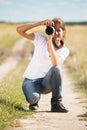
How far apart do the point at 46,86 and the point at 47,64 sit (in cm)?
38

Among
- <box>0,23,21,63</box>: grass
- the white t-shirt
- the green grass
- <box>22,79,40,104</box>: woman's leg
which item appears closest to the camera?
the green grass

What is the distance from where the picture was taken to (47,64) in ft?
34.1

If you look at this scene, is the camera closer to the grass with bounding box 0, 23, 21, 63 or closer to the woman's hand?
the woman's hand

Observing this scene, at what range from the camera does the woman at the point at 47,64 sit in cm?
1020

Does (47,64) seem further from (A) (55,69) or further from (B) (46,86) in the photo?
(B) (46,86)

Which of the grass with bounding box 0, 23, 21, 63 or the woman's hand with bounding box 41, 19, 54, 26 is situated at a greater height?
the woman's hand with bounding box 41, 19, 54, 26

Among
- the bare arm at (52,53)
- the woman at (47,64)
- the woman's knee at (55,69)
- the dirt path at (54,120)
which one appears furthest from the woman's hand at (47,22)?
the dirt path at (54,120)

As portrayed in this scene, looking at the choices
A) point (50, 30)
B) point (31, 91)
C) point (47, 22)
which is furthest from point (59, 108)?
point (47, 22)

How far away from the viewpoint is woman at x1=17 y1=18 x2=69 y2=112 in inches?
401

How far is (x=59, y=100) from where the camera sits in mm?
10414

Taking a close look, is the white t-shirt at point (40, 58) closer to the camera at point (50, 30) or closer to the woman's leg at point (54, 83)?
the woman's leg at point (54, 83)

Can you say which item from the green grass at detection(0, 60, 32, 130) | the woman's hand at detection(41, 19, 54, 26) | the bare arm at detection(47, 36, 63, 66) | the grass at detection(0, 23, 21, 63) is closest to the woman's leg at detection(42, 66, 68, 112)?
the bare arm at detection(47, 36, 63, 66)

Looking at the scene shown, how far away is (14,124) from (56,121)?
0.82 m

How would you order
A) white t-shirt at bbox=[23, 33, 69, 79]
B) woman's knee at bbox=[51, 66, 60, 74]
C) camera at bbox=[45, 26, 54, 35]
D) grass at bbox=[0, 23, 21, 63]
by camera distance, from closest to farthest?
1. camera at bbox=[45, 26, 54, 35]
2. woman's knee at bbox=[51, 66, 60, 74]
3. white t-shirt at bbox=[23, 33, 69, 79]
4. grass at bbox=[0, 23, 21, 63]
